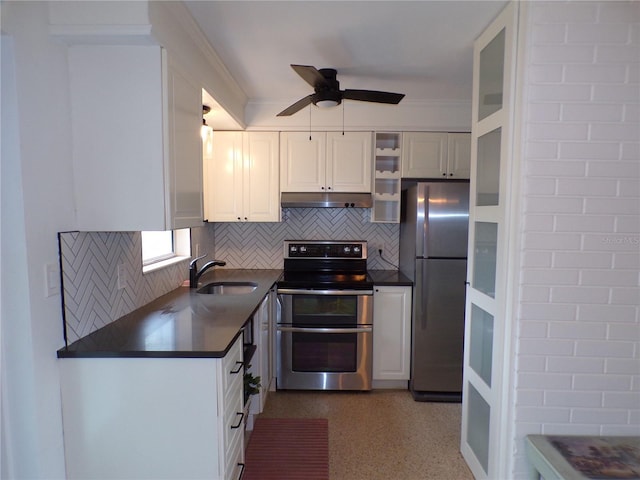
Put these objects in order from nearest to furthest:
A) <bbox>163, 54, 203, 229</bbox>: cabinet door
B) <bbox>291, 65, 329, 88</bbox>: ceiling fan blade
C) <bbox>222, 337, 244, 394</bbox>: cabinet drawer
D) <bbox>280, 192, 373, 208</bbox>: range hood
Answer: <bbox>222, 337, 244, 394</bbox>: cabinet drawer → <bbox>163, 54, 203, 229</bbox>: cabinet door → <bbox>291, 65, 329, 88</bbox>: ceiling fan blade → <bbox>280, 192, 373, 208</bbox>: range hood

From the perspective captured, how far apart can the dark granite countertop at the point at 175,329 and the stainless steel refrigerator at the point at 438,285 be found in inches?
50.8

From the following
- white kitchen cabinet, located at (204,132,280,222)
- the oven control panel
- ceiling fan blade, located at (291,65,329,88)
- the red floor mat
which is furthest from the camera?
the oven control panel

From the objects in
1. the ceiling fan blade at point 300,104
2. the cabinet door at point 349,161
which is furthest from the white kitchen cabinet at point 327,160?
the ceiling fan blade at point 300,104

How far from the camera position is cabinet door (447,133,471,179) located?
9.86 ft

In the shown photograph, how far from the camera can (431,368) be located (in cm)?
271

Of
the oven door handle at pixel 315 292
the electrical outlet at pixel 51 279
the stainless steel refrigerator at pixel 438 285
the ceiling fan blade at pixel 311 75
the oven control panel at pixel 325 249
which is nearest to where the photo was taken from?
the electrical outlet at pixel 51 279

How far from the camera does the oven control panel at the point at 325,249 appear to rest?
10.4ft

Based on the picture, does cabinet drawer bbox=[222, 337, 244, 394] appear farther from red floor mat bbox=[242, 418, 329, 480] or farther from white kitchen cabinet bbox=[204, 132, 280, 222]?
white kitchen cabinet bbox=[204, 132, 280, 222]

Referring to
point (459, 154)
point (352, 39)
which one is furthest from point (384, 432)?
point (352, 39)

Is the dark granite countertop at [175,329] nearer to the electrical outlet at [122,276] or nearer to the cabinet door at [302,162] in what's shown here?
the electrical outlet at [122,276]

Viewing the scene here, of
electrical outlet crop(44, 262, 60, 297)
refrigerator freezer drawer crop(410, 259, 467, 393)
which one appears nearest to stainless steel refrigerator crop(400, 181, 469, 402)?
refrigerator freezer drawer crop(410, 259, 467, 393)

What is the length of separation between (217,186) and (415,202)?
5.80ft

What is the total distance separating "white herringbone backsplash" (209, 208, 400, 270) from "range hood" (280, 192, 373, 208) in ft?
1.10

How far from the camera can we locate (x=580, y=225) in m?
1.52
